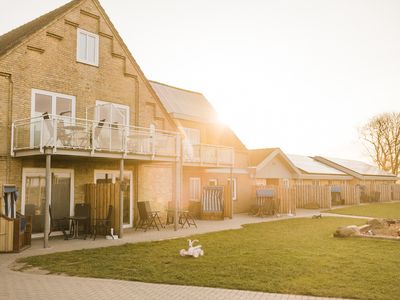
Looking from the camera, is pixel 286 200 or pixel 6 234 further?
pixel 286 200

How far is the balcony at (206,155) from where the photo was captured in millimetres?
20000

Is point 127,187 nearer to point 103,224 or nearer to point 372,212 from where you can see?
point 103,224

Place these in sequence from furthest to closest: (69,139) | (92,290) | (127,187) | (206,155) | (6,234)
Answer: (206,155) → (127,187) → (69,139) → (6,234) → (92,290)

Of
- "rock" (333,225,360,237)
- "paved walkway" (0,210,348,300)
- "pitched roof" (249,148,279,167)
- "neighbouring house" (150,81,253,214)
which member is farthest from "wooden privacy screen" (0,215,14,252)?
"pitched roof" (249,148,279,167)

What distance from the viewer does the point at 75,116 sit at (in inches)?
634

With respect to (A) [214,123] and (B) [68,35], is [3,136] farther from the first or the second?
(A) [214,123]

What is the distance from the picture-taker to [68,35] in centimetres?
1620

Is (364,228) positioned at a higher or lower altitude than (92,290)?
higher

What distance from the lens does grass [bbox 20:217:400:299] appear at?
7531 mm

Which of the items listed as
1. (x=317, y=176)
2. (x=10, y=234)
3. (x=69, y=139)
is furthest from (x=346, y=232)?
(x=317, y=176)

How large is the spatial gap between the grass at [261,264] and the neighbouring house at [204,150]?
25.7 ft

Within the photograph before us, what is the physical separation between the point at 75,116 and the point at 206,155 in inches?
287

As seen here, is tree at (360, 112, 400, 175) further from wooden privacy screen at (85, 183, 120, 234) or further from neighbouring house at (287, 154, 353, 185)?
wooden privacy screen at (85, 183, 120, 234)

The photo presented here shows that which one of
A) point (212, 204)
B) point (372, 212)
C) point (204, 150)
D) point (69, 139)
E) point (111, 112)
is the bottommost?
point (372, 212)
